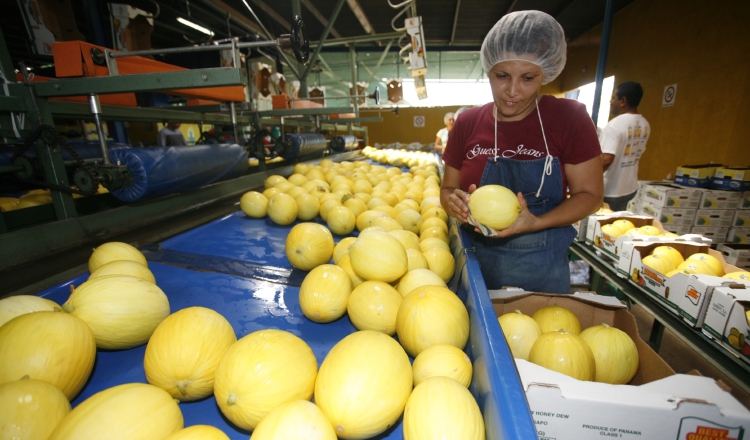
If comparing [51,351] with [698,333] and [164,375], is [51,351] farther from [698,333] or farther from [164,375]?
[698,333]

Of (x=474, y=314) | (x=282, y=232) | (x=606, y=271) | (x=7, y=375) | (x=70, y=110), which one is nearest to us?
(x=7, y=375)

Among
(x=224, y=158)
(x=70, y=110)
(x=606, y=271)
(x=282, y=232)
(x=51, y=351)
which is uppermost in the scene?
(x=70, y=110)

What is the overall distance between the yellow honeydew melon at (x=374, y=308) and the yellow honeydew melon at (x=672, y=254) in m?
2.74

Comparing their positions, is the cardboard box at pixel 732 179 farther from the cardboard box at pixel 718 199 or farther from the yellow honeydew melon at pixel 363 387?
the yellow honeydew melon at pixel 363 387

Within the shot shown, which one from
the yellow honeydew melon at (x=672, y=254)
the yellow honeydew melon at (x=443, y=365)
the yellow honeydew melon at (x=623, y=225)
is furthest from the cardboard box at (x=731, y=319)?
the yellow honeydew melon at (x=443, y=365)

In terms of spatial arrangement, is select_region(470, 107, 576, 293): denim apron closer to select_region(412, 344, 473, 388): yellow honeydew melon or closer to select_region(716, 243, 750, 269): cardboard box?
select_region(412, 344, 473, 388): yellow honeydew melon

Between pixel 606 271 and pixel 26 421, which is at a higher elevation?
pixel 26 421

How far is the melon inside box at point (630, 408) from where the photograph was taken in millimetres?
1091

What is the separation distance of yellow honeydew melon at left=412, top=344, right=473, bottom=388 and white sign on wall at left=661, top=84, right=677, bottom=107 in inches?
406

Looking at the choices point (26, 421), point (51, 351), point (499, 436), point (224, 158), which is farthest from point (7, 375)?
point (224, 158)

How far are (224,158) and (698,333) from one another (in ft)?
13.4

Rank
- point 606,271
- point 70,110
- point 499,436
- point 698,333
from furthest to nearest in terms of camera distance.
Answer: point 606,271 → point 698,333 → point 70,110 → point 499,436

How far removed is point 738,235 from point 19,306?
29.2ft

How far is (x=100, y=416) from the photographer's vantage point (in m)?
0.82
